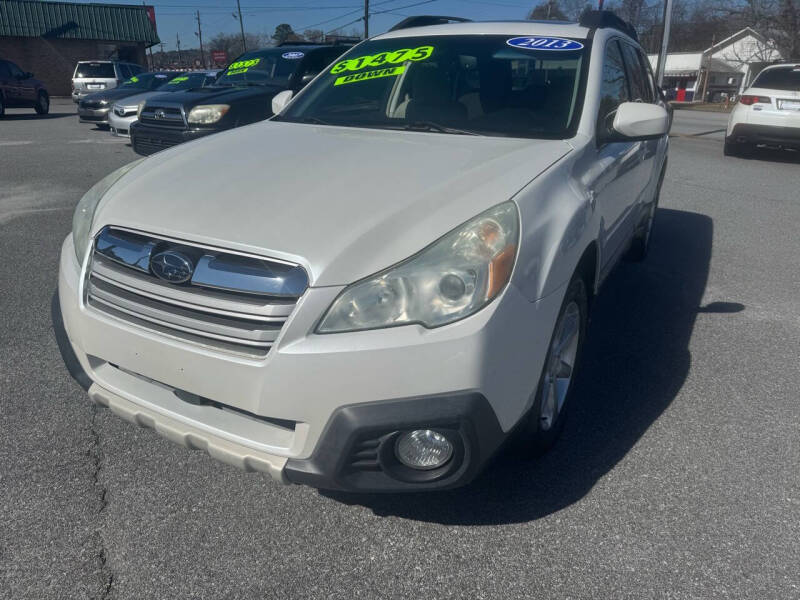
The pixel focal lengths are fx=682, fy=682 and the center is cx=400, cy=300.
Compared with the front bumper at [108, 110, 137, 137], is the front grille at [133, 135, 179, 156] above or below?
above

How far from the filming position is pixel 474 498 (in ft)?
8.16

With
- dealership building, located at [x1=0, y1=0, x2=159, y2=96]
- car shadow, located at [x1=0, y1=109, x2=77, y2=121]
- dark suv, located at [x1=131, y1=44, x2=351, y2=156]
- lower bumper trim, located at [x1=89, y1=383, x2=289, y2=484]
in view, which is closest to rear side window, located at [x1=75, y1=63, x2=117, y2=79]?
car shadow, located at [x1=0, y1=109, x2=77, y2=121]

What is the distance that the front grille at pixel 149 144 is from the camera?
8717 mm

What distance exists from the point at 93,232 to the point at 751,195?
8.44 m

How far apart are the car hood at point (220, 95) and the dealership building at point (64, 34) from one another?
34.0 meters

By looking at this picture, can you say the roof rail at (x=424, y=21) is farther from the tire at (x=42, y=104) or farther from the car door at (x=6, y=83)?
the tire at (x=42, y=104)

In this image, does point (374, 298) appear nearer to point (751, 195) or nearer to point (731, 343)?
point (731, 343)

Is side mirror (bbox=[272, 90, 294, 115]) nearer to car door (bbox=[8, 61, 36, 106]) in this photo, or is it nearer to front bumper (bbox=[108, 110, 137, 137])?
front bumper (bbox=[108, 110, 137, 137])

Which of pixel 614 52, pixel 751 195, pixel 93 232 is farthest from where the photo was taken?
pixel 751 195

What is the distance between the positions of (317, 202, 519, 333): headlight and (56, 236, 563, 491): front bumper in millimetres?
33

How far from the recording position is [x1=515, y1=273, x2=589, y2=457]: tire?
2.34 meters

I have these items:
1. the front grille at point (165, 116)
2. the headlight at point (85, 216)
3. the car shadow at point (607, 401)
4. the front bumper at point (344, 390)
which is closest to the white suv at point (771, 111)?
the car shadow at point (607, 401)

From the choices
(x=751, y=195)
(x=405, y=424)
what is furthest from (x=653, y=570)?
(x=751, y=195)

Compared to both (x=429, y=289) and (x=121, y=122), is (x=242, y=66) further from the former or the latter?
(x=429, y=289)
